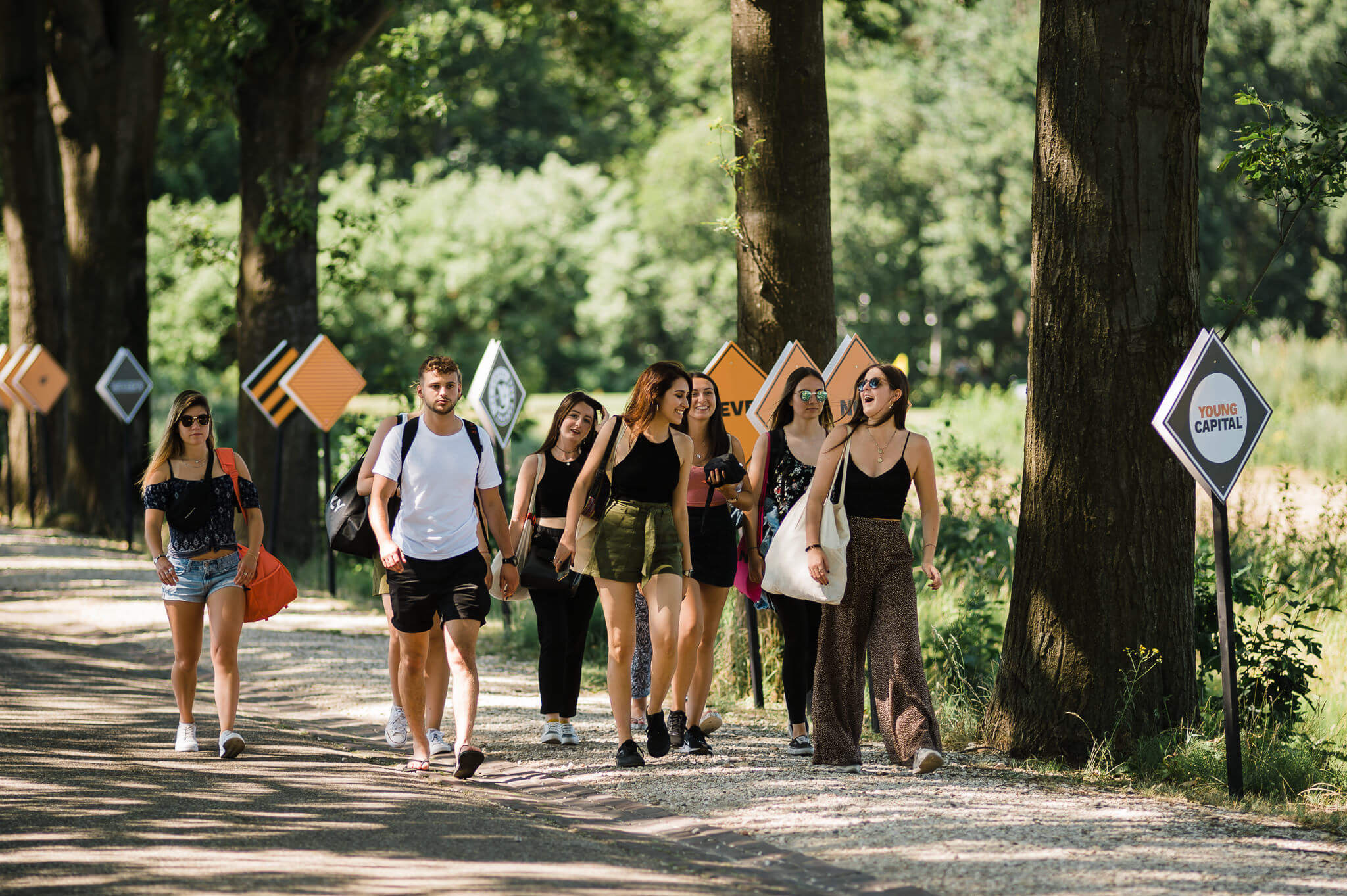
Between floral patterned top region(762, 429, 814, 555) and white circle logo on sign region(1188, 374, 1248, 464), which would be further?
floral patterned top region(762, 429, 814, 555)

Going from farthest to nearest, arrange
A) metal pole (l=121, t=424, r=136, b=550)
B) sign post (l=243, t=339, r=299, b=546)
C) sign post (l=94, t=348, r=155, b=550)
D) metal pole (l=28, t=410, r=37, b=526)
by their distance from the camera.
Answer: metal pole (l=28, t=410, r=37, b=526), metal pole (l=121, t=424, r=136, b=550), sign post (l=94, t=348, r=155, b=550), sign post (l=243, t=339, r=299, b=546)

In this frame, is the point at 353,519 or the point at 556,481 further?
the point at 556,481

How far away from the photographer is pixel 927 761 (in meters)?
7.64

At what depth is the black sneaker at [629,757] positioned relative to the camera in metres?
7.93

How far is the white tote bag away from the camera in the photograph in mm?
7789

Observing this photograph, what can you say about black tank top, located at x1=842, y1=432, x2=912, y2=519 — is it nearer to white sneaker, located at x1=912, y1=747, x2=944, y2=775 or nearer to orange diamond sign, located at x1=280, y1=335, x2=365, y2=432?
white sneaker, located at x1=912, y1=747, x2=944, y2=775

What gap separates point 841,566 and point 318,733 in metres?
3.56

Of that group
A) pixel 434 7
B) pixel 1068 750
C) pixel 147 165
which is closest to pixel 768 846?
pixel 1068 750

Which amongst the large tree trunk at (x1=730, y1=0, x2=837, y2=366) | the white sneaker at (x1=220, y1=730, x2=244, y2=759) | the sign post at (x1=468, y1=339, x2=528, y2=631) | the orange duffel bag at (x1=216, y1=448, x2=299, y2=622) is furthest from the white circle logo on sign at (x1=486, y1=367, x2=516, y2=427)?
the white sneaker at (x1=220, y1=730, x2=244, y2=759)

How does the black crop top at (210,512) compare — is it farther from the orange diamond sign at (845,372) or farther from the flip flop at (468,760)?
the orange diamond sign at (845,372)

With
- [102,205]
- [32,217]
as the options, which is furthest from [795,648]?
[32,217]

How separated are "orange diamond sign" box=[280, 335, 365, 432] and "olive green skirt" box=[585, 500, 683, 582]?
28.5ft

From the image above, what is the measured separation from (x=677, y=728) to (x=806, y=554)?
1.37m

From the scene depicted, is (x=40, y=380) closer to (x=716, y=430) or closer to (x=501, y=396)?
(x=501, y=396)
